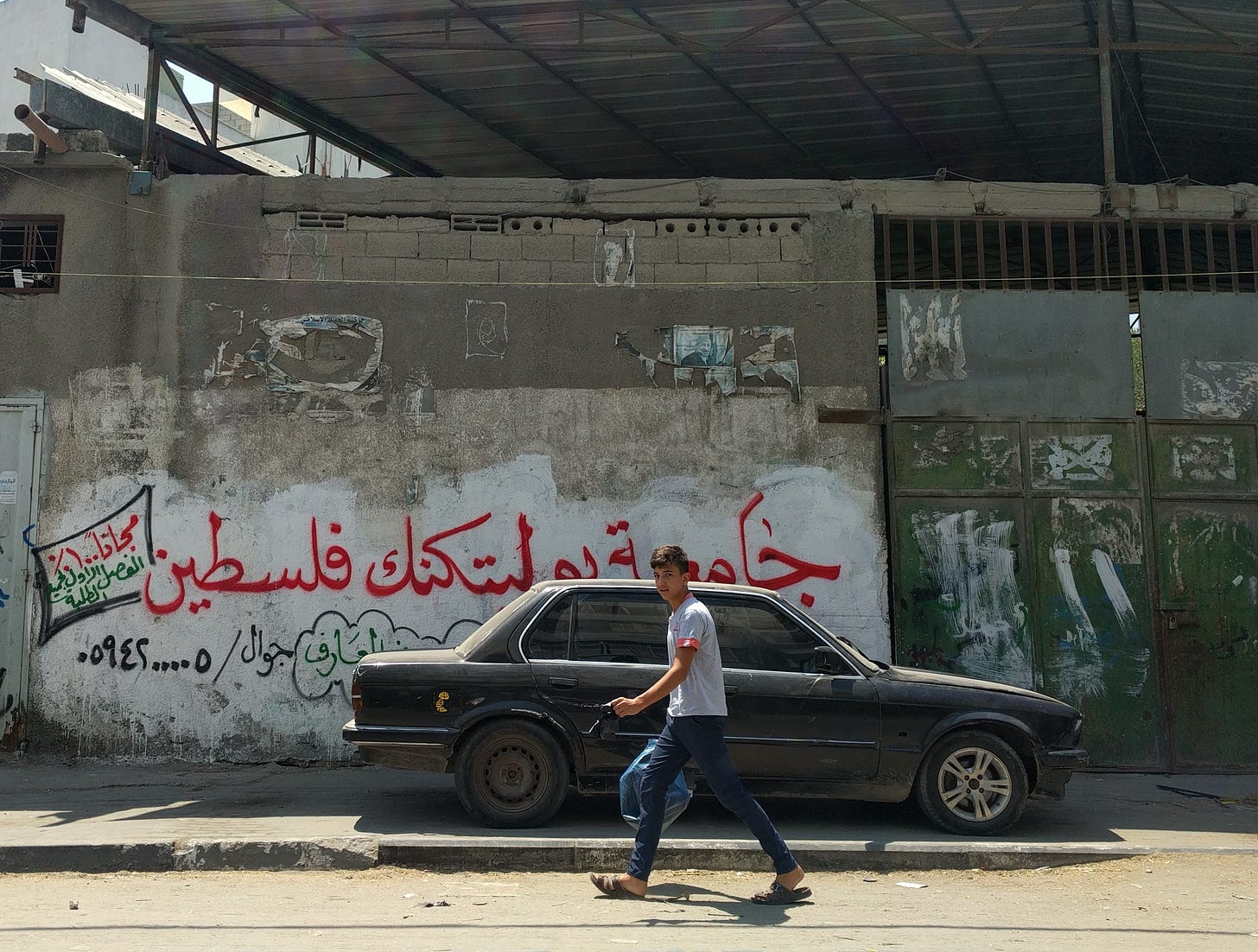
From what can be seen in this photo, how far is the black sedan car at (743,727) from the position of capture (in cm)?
645

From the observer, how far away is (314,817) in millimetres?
6715

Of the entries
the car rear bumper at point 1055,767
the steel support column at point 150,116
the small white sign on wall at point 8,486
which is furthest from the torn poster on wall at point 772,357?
the small white sign on wall at point 8,486

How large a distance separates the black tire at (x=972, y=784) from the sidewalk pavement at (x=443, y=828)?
0.53 feet

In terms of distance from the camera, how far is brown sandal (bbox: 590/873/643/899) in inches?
201

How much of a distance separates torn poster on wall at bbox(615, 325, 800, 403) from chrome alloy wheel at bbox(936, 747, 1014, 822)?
3.62m

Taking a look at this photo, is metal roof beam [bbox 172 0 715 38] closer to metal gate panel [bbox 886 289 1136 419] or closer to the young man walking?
metal gate panel [bbox 886 289 1136 419]

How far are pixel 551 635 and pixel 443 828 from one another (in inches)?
49.4

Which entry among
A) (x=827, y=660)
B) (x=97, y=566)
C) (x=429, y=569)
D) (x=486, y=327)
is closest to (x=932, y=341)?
(x=486, y=327)

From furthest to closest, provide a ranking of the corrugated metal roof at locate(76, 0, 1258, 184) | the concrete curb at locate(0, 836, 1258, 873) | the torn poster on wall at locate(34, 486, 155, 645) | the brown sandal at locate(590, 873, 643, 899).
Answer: the corrugated metal roof at locate(76, 0, 1258, 184)
the torn poster on wall at locate(34, 486, 155, 645)
the concrete curb at locate(0, 836, 1258, 873)
the brown sandal at locate(590, 873, 643, 899)

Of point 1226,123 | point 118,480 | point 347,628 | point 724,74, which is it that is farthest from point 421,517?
point 1226,123

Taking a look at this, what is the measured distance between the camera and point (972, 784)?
21.5ft

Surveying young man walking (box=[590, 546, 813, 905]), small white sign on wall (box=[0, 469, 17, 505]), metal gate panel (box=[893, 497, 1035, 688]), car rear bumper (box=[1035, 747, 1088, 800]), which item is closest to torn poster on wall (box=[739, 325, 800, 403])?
metal gate panel (box=[893, 497, 1035, 688])

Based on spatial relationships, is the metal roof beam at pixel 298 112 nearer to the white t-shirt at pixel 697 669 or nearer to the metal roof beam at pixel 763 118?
the metal roof beam at pixel 763 118

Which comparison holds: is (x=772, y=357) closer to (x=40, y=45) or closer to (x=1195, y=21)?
(x=1195, y=21)
